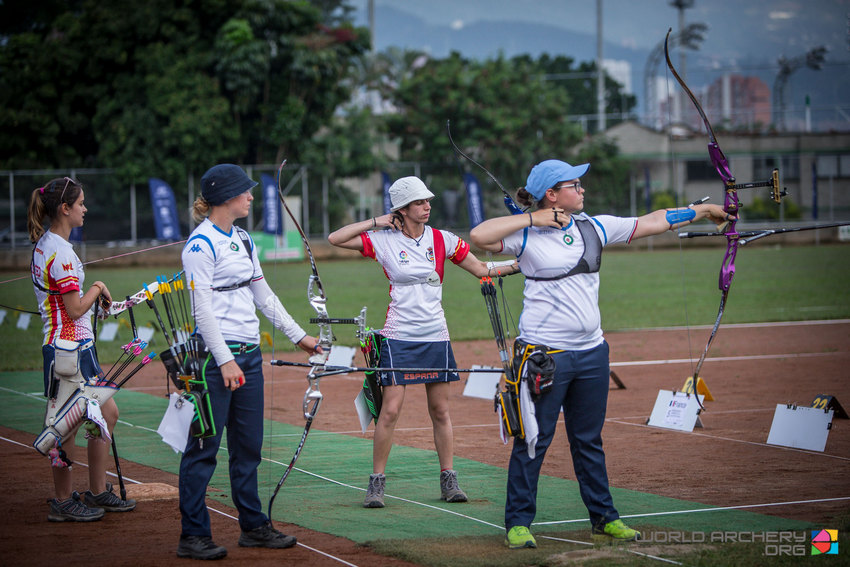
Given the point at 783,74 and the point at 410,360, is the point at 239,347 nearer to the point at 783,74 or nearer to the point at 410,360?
the point at 410,360

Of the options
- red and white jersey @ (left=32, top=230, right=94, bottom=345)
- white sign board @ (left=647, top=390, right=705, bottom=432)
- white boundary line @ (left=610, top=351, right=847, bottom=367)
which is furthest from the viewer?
white boundary line @ (left=610, top=351, right=847, bottom=367)

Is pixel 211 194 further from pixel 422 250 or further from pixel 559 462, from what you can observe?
pixel 559 462

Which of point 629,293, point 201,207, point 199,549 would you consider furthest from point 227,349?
point 629,293

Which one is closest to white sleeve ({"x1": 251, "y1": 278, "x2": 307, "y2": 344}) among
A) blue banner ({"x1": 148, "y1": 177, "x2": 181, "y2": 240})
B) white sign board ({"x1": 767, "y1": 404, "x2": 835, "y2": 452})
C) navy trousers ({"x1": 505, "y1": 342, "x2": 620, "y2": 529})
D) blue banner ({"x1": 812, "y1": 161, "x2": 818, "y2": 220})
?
navy trousers ({"x1": 505, "y1": 342, "x2": 620, "y2": 529})

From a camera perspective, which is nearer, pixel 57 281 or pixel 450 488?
pixel 57 281

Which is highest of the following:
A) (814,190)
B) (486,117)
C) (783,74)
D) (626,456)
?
(783,74)

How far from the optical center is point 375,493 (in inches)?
252

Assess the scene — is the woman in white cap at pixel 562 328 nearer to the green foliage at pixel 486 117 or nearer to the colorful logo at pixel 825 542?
the colorful logo at pixel 825 542

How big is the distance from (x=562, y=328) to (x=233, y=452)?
6.50 feet

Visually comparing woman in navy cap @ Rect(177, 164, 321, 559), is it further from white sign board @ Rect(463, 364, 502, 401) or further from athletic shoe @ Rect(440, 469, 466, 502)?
white sign board @ Rect(463, 364, 502, 401)

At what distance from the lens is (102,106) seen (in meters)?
39.5

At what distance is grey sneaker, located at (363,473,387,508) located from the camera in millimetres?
6355

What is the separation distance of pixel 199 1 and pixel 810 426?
117 feet

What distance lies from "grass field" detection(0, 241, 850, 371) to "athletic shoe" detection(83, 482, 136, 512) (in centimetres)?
436
